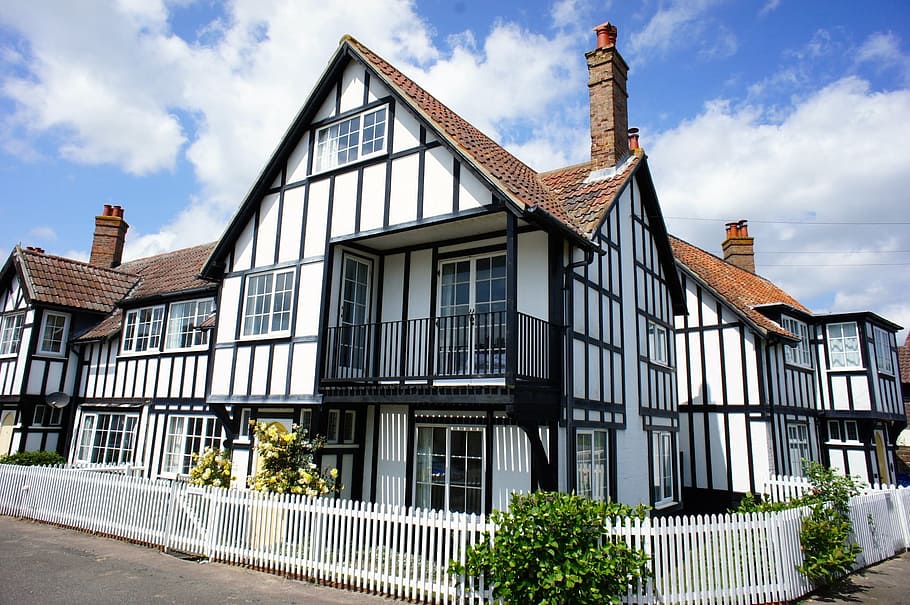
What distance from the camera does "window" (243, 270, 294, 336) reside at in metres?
13.7

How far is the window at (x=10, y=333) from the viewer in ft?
73.0

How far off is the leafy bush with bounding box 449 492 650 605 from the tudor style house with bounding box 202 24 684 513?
1.96 m

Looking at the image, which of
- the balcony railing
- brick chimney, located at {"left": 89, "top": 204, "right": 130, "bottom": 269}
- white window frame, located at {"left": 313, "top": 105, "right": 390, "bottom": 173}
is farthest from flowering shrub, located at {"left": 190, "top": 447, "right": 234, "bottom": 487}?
brick chimney, located at {"left": 89, "top": 204, "right": 130, "bottom": 269}

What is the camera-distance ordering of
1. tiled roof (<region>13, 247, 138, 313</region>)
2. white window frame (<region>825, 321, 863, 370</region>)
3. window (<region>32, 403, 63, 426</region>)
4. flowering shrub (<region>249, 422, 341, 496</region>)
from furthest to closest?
1. white window frame (<region>825, 321, 863, 370</region>)
2. tiled roof (<region>13, 247, 138, 313</region>)
3. window (<region>32, 403, 63, 426</region>)
4. flowering shrub (<region>249, 422, 341, 496</region>)

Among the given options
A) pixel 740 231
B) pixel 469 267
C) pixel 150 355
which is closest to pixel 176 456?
pixel 150 355

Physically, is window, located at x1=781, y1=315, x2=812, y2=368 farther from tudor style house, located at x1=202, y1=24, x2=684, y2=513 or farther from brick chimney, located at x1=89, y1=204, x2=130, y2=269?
brick chimney, located at x1=89, y1=204, x2=130, y2=269

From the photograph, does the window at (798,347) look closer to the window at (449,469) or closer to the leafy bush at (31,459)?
the window at (449,469)

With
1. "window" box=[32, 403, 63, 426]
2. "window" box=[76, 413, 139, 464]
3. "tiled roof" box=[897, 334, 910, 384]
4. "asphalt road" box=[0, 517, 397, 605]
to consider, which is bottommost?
"asphalt road" box=[0, 517, 397, 605]

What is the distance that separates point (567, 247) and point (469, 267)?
7.16ft

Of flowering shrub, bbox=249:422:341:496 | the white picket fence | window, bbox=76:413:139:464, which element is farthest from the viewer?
window, bbox=76:413:139:464

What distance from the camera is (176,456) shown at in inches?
736

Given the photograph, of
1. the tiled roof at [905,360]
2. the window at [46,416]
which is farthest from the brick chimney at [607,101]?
the tiled roof at [905,360]

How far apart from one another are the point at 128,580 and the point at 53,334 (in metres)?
16.1

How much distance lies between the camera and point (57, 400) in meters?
21.2
